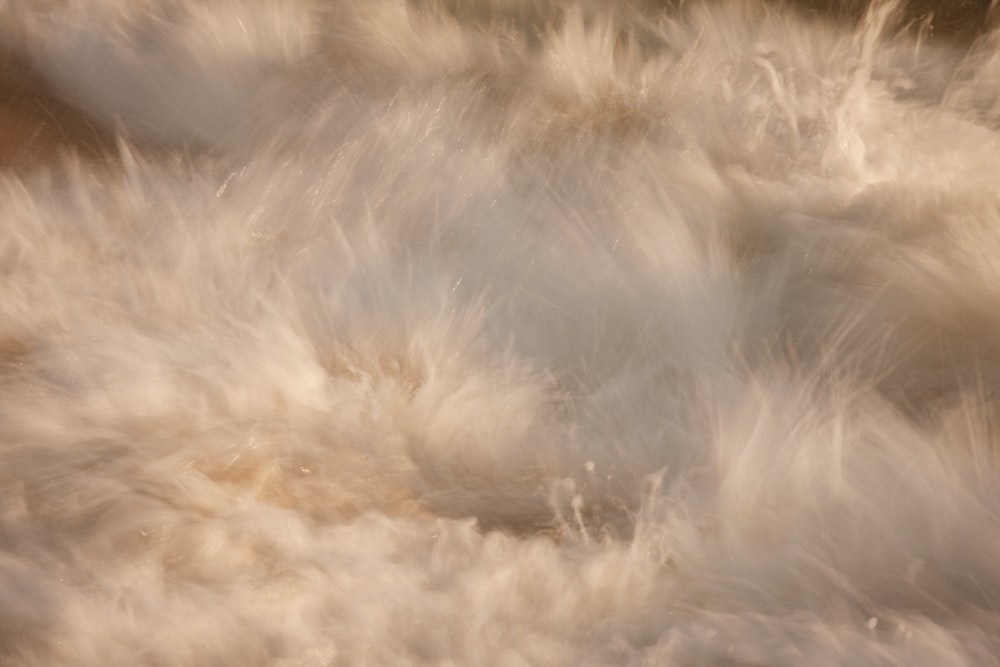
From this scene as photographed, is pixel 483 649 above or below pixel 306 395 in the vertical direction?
below

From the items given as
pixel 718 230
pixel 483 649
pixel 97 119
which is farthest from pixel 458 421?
pixel 97 119

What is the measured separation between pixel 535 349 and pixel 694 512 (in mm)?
348

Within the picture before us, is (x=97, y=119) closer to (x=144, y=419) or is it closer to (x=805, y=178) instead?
(x=144, y=419)

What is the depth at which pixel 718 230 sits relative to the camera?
166 centimetres

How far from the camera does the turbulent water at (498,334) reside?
1.22 m

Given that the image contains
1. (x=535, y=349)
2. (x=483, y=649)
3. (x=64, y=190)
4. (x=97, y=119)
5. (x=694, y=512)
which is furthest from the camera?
(x=97, y=119)

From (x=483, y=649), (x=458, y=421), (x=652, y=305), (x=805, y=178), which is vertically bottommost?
(x=483, y=649)

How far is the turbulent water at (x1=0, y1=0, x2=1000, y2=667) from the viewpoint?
1.22 meters

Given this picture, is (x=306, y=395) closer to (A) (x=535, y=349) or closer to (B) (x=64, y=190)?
(A) (x=535, y=349)

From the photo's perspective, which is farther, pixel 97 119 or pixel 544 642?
pixel 97 119

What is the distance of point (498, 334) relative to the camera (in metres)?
1.51

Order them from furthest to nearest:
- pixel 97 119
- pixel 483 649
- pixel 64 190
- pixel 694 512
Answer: pixel 97 119 → pixel 64 190 → pixel 694 512 → pixel 483 649

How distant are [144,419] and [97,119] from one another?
0.69 meters

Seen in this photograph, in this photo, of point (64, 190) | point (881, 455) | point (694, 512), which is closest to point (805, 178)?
point (881, 455)
